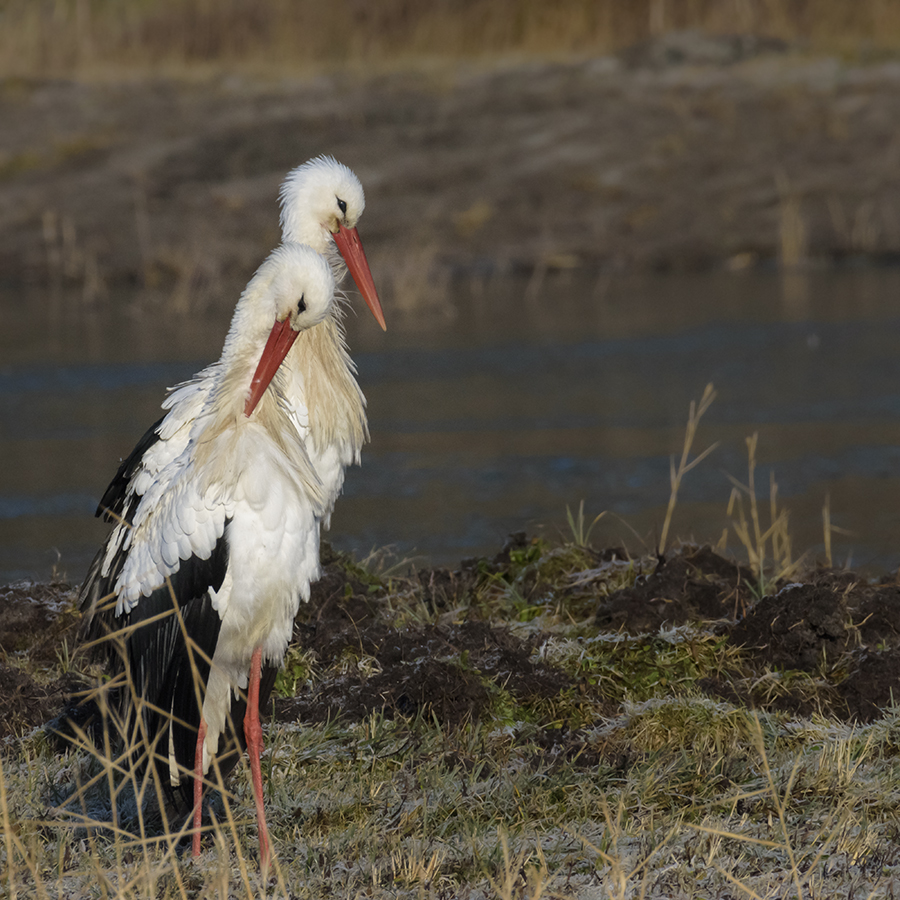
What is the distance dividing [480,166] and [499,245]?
156 cm

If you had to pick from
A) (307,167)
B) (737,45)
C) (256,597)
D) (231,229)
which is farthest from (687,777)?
(737,45)

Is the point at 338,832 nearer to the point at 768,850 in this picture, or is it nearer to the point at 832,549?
the point at 768,850

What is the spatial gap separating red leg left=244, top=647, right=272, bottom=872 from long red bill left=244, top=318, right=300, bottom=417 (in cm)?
71

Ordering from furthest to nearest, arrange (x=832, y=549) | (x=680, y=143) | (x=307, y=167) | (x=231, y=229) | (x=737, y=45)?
(x=737, y=45) → (x=680, y=143) → (x=231, y=229) → (x=832, y=549) → (x=307, y=167)

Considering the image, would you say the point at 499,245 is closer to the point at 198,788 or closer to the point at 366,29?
the point at 366,29

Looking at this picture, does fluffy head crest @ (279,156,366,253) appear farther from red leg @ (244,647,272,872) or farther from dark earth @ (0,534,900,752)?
red leg @ (244,647,272,872)

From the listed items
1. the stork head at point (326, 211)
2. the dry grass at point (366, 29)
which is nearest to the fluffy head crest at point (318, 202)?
the stork head at point (326, 211)

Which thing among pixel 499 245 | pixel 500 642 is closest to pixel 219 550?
pixel 500 642

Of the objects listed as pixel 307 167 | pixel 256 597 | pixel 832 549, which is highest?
pixel 307 167

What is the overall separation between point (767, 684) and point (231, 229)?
12.1 m

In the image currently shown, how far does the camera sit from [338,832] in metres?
4.29

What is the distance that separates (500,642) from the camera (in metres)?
5.42

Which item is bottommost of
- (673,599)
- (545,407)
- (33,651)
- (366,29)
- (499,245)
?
(545,407)

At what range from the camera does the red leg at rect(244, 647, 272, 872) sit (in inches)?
162
